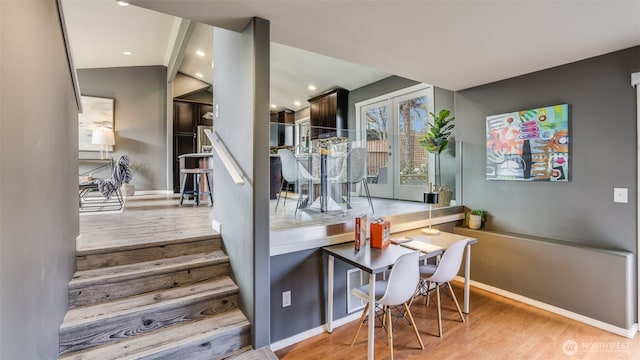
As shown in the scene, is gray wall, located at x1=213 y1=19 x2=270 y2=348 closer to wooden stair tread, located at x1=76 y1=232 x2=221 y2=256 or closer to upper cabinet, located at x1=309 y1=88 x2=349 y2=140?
wooden stair tread, located at x1=76 y1=232 x2=221 y2=256

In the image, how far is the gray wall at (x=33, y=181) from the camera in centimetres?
107

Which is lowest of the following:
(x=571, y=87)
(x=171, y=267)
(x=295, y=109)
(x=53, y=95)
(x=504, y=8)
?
(x=171, y=267)

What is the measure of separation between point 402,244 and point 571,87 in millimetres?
2253

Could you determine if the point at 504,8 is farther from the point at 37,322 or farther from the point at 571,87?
the point at 37,322

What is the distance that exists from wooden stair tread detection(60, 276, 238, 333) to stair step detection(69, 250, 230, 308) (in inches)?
1.7

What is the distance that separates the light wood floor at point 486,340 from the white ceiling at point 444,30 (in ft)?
8.01

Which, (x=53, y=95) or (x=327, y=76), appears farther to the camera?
(x=327, y=76)

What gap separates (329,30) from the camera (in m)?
2.15

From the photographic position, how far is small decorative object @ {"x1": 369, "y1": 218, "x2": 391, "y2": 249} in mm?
2439

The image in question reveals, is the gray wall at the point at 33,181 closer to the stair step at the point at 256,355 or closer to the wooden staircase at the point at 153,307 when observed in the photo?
the wooden staircase at the point at 153,307

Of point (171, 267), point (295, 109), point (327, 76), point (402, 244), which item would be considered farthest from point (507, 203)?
point (295, 109)

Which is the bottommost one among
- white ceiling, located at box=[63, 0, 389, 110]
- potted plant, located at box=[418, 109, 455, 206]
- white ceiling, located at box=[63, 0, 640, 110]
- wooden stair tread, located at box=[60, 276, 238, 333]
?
wooden stair tread, located at box=[60, 276, 238, 333]

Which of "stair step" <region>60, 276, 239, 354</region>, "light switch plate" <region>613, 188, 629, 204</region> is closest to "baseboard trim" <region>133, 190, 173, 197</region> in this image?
"stair step" <region>60, 276, 239, 354</region>

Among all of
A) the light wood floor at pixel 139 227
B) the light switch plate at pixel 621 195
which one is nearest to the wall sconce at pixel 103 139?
the light wood floor at pixel 139 227
